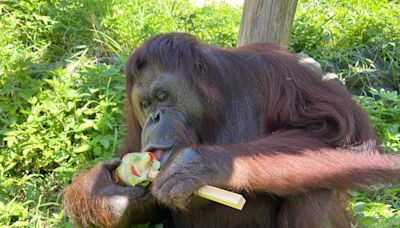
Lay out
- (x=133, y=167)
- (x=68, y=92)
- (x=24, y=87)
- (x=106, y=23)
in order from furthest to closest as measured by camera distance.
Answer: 1. (x=106, y=23)
2. (x=24, y=87)
3. (x=68, y=92)
4. (x=133, y=167)

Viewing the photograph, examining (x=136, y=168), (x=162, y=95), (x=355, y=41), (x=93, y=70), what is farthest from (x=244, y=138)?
(x=355, y=41)

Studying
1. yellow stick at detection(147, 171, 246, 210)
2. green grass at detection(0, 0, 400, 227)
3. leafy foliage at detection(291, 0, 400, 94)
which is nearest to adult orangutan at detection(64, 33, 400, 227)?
yellow stick at detection(147, 171, 246, 210)

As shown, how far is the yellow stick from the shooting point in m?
2.17

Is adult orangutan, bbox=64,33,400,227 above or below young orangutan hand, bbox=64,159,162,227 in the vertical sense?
above

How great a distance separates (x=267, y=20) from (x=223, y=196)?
1.93m

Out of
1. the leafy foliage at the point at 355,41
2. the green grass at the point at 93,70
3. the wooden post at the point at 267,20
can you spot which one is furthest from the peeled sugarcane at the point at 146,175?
the leafy foliage at the point at 355,41

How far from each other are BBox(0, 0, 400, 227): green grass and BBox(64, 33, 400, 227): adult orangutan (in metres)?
0.34

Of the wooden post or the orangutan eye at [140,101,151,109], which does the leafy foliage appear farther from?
the orangutan eye at [140,101,151,109]

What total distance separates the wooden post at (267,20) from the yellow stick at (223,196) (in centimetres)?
180

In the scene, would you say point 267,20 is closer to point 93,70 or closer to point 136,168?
point 93,70

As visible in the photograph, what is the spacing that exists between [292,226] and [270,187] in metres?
0.30

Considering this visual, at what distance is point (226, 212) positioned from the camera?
9.21 feet

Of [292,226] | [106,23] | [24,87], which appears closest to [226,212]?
[292,226]

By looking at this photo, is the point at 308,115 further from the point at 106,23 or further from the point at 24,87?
the point at 106,23
